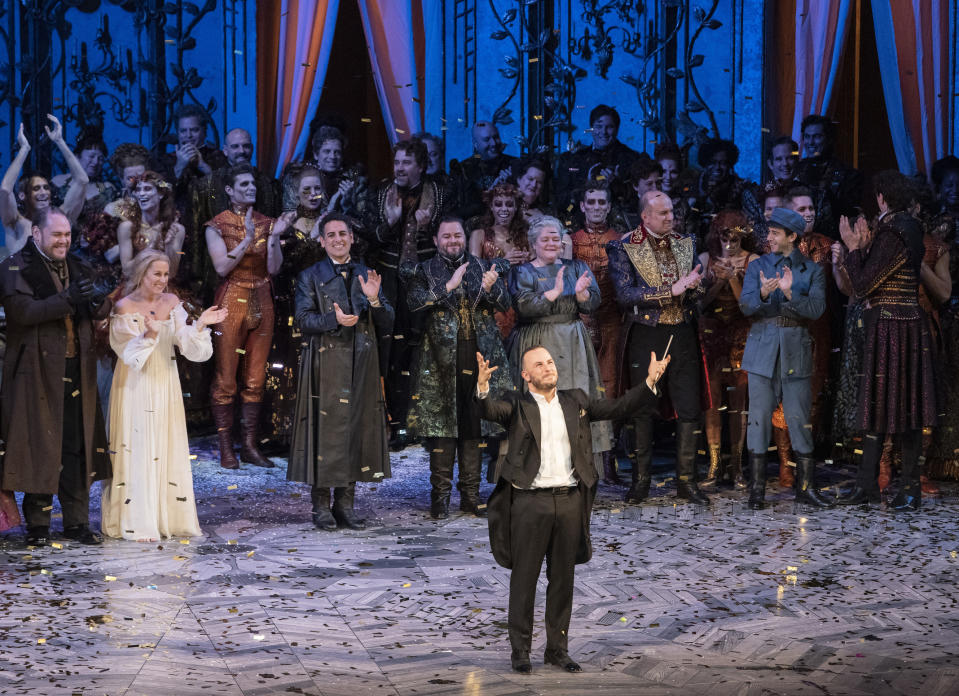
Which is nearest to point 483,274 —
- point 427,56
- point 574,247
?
point 574,247

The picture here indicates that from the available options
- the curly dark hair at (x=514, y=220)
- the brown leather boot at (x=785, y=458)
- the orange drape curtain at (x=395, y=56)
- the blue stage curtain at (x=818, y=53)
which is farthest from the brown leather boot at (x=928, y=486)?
the orange drape curtain at (x=395, y=56)

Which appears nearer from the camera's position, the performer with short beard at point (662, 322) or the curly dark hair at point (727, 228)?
the performer with short beard at point (662, 322)

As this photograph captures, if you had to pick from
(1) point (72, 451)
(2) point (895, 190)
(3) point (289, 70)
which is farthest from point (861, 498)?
(3) point (289, 70)

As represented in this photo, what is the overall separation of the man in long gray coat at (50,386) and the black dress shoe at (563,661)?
266 cm

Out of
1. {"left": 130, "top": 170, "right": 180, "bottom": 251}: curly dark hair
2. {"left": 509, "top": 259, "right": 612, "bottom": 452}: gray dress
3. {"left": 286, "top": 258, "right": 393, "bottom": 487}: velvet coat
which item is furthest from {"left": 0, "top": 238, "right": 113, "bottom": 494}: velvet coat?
{"left": 509, "top": 259, "right": 612, "bottom": 452}: gray dress

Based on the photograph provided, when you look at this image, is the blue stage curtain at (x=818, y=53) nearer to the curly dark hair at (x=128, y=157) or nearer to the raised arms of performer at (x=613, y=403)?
the curly dark hair at (x=128, y=157)

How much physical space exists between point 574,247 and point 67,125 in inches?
172

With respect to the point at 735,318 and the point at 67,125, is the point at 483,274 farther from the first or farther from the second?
the point at 67,125

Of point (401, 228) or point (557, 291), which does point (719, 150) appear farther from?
point (557, 291)

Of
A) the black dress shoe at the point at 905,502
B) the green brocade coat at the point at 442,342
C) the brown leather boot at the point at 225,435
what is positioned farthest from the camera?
the brown leather boot at the point at 225,435

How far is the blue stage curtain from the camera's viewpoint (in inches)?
378

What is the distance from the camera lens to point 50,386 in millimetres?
6422

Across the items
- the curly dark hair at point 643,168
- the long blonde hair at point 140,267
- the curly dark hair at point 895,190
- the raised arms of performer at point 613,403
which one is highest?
the curly dark hair at point 643,168

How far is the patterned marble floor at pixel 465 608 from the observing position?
14.9 feet
